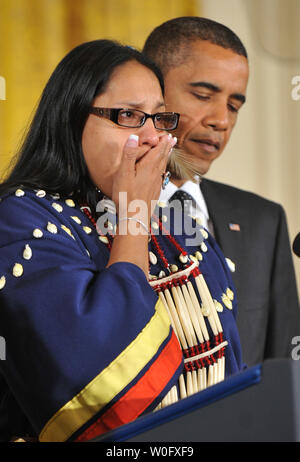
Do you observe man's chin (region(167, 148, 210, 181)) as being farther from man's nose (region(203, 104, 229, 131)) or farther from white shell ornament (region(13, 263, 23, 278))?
white shell ornament (region(13, 263, 23, 278))

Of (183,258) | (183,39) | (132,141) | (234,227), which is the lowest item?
(234,227)

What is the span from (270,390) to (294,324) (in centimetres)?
Result: 129

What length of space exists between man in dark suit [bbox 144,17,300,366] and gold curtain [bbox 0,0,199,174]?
0.96 feet

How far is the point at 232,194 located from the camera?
184 cm

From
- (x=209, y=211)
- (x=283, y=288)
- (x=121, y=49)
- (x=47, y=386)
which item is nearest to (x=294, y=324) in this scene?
(x=283, y=288)

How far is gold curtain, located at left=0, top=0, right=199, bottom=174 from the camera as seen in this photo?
6.07 ft

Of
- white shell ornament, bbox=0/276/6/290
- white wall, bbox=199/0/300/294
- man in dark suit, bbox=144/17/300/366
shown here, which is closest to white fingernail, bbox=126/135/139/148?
white shell ornament, bbox=0/276/6/290

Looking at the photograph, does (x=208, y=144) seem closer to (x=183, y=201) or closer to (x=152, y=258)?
(x=183, y=201)

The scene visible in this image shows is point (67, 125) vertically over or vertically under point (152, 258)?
over

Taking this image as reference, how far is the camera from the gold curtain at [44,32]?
185cm

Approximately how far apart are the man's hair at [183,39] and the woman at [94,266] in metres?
0.46

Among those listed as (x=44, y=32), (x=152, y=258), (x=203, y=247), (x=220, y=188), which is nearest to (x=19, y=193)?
(x=152, y=258)

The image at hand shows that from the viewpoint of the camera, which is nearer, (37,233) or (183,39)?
(37,233)

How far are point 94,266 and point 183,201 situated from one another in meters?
0.69
